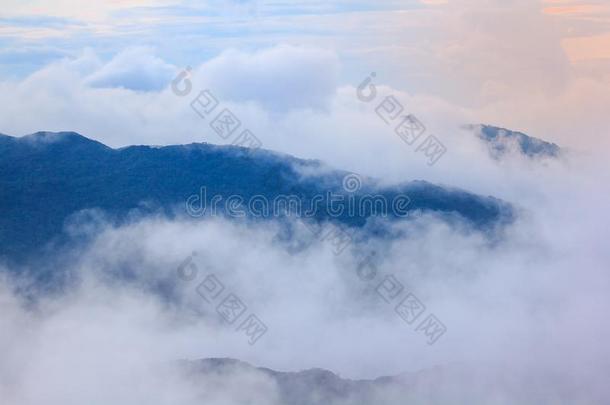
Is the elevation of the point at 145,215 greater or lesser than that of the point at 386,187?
lesser

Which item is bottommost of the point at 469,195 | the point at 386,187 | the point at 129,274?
the point at 129,274

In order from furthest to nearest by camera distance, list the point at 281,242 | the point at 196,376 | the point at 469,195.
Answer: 1. the point at 469,195
2. the point at 281,242
3. the point at 196,376

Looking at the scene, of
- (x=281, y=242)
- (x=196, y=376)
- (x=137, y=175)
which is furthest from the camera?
(x=281, y=242)

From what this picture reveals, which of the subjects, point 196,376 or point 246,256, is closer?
point 196,376

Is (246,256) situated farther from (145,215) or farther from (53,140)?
Answer: (53,140)

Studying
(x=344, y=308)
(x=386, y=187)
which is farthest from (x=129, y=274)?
(x=386, y=187)

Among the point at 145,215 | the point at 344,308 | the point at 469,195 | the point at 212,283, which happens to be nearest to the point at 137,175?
the point at 145,215

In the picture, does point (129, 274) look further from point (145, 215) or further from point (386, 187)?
point (386, 187)
